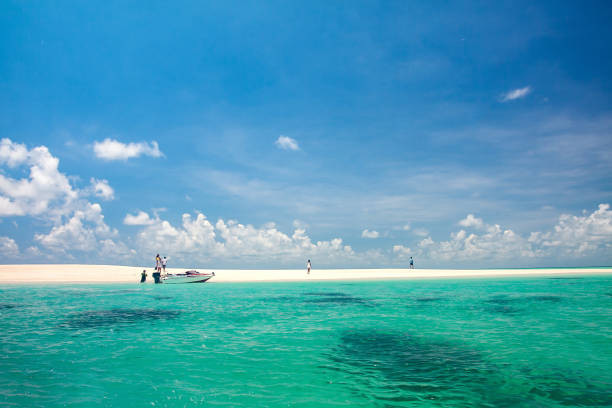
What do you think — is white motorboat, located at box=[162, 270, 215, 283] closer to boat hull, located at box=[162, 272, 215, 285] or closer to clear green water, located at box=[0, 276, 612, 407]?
boat hull, located at box=[162, 272, 215, 285]

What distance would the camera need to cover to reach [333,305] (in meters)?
33.0

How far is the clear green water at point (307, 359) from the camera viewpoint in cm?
1072

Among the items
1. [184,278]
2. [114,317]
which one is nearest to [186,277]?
[184,278]

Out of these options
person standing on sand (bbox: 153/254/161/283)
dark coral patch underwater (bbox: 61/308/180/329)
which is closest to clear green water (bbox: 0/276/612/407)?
dark coral patch underwater (bbox: 61/308/180/329)

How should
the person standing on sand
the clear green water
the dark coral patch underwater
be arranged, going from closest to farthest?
the clear green water, the dark coral patch underwater, the person standing on sand

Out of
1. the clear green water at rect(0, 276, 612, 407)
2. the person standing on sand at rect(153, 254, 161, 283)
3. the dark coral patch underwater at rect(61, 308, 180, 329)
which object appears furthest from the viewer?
the person standing on sand at rect(153, 254, 161, 283)

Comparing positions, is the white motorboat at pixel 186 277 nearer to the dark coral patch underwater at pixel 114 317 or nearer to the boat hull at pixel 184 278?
the boat hull at pixel 184 278

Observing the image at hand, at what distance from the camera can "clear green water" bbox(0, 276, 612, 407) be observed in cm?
1072

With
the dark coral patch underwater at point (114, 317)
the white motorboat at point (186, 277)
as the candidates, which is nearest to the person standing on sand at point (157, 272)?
the white motorboat at point (186, 277)

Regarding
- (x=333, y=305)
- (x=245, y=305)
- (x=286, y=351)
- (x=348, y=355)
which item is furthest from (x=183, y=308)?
(x=348, y=355)

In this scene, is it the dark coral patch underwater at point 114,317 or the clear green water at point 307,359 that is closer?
the clear green water at point 307,359

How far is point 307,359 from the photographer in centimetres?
1473

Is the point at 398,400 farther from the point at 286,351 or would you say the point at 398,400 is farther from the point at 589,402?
the point at 286,351

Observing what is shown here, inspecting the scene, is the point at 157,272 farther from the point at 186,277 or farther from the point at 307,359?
the point at 307,359
